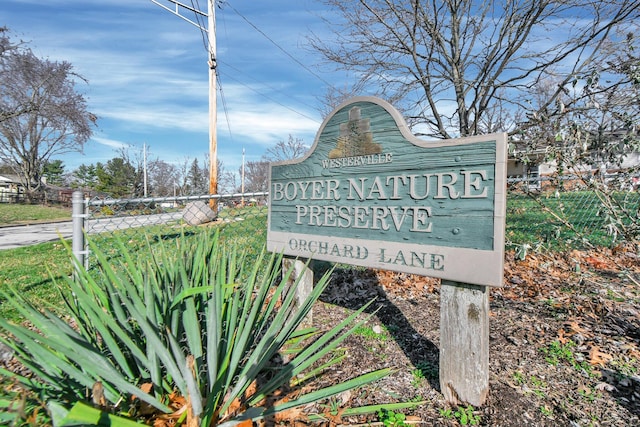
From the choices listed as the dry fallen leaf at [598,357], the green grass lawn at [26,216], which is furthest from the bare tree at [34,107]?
the dry fallen leaf at [598,357]

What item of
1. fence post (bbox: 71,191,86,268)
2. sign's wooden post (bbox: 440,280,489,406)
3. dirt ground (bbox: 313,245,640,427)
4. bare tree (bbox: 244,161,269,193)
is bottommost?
dirt ground (bbox: 313,245,640,427)

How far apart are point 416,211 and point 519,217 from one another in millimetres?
8058

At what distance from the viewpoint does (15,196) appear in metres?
28.9

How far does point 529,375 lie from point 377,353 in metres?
1.03

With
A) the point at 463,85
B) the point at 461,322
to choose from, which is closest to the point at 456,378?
the point at 461,322

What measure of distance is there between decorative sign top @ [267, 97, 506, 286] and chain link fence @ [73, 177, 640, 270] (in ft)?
2.05

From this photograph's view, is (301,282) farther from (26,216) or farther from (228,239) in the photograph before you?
(26,216)

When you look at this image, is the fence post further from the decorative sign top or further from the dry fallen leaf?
the dry fallen leaf

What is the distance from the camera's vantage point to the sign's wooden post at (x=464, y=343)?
7.00 feet

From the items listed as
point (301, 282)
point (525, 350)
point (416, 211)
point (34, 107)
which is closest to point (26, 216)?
point (34, 107)

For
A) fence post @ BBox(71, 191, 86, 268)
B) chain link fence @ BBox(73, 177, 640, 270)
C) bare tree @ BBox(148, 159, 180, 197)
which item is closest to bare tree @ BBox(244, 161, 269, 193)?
bare tree @ BBox(148, 159, 180, 197)

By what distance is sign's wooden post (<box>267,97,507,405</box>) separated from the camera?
6.81ft

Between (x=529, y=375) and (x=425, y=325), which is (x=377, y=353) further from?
(x=529, y=375)

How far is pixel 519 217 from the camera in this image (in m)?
9.10
